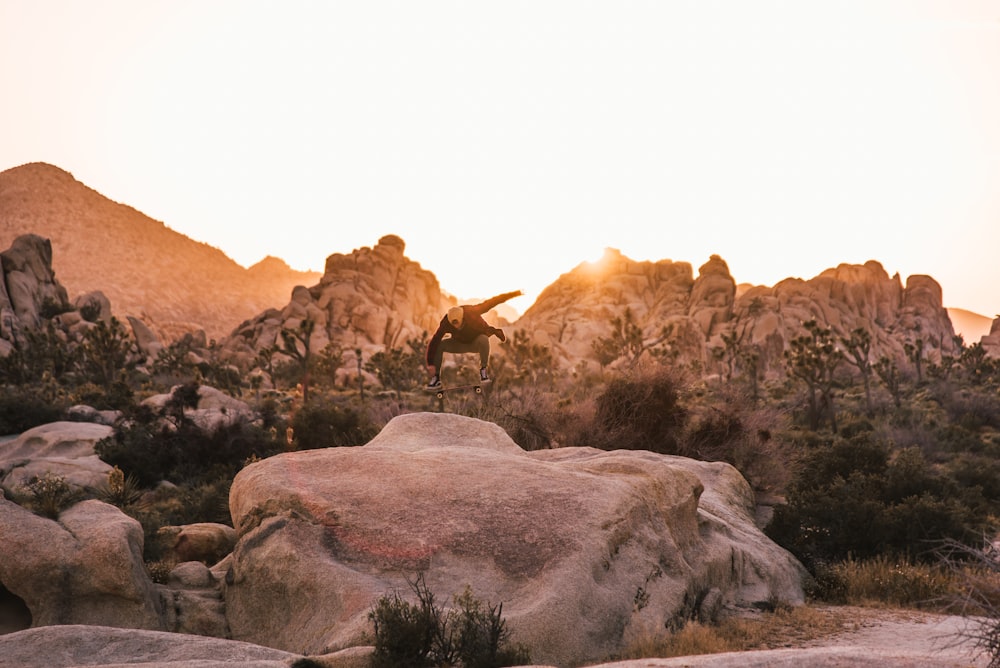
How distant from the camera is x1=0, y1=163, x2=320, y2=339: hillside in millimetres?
153750

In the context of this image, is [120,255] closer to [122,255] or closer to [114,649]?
[122,255]

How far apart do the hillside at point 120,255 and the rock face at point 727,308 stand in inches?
2807

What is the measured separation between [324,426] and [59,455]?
30.9ft

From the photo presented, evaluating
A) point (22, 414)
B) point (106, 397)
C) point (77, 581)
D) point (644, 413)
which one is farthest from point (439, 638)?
point (106, 397)

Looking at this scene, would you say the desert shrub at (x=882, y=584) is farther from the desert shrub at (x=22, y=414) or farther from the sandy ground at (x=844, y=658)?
the desert shrub at (x=22, y=414)

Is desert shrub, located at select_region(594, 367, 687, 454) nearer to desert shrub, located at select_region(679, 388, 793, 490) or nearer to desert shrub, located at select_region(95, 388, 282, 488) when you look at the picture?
desert shrub, located at select_region(679, 388, 793, 490)

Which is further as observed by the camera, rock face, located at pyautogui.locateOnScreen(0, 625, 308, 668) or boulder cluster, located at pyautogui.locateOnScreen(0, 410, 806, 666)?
boulder cluster, located at pyautogui.locateOnScreen(0, 410, 806, 666)

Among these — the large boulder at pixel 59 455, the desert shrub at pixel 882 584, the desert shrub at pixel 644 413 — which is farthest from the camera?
the large boulder at pixel 59 455

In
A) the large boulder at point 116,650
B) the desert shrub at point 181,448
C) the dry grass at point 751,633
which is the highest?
the dry grass at point 751,633

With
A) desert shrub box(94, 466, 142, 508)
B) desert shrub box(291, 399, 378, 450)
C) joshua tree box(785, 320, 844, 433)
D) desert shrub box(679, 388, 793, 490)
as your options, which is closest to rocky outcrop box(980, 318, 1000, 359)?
joshua tree box(785, 320, 844, 433)

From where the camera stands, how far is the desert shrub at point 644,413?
861 inches

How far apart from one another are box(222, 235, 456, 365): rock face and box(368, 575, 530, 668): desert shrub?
90109 millimetres

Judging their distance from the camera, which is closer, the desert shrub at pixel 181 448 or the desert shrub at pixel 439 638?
the desert shrub at pixel 439 638

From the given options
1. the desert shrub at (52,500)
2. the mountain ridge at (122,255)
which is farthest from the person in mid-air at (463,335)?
the mountain ridge at (122,255)
